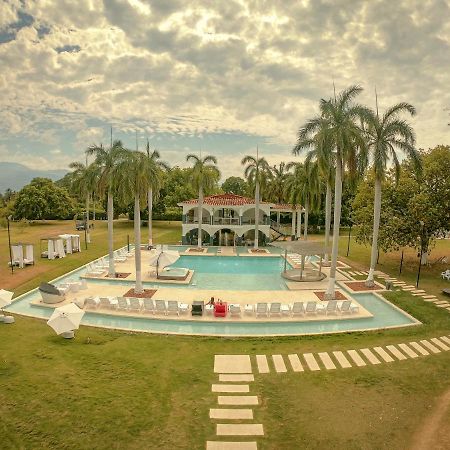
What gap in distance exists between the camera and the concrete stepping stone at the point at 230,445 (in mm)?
10195

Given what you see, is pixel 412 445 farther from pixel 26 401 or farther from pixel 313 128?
pixel 313 128

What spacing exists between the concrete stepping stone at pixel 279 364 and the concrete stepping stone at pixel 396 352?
16.3 ft

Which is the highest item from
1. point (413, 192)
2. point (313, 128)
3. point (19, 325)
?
point (313, 128)

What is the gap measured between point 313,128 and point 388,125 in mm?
5529

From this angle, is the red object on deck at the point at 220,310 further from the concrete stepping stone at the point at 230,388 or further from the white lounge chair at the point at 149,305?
the concrete stepping stone at the point at 230,388

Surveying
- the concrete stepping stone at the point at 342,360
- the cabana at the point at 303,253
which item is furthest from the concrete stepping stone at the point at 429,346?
the cabana at the point at 303,253

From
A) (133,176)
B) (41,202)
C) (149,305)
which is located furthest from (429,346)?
(41,202)

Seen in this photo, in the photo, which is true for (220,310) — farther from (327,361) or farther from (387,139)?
(387,139)

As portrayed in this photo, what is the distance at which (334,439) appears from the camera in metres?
10.6

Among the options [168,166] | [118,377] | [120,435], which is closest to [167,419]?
[120,435]

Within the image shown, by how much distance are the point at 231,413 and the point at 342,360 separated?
5.97 meters

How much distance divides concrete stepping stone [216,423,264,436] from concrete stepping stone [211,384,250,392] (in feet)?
6.33

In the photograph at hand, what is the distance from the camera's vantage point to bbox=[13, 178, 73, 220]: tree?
66250mm

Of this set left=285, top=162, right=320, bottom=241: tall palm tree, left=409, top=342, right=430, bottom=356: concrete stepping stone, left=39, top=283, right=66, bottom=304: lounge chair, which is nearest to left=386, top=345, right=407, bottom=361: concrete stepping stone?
left=409, top=342, right=430, bottom=356: concrete stepping stone
